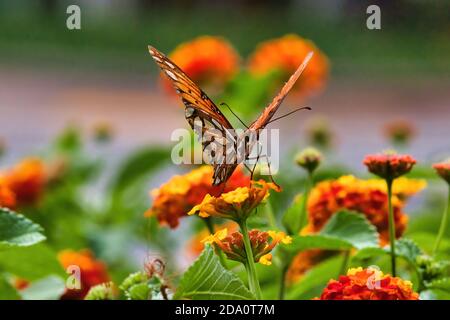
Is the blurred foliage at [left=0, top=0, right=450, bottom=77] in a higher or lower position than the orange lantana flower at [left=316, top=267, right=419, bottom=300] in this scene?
higher

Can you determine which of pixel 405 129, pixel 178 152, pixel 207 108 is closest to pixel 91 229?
pixel 178 152

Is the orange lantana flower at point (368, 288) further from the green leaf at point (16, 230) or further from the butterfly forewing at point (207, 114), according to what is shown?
the green leaf at point (16, 230)

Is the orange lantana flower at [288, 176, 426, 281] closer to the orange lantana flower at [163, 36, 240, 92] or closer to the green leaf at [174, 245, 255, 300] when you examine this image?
the green leaf at [174, 245, 255, 300]

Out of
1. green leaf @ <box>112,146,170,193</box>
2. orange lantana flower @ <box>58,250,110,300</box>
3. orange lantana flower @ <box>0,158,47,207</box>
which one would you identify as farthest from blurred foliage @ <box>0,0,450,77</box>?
orange lantana flower @ <box>58,250,110,300</box>

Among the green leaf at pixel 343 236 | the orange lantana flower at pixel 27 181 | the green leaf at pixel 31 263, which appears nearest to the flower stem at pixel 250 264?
the green leaf at pixel 343 236

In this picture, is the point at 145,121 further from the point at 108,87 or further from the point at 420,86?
the point at 420,86

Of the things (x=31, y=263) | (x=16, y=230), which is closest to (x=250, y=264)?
(x=16, y=230)

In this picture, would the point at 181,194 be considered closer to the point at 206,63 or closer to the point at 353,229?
the point at 353,229
